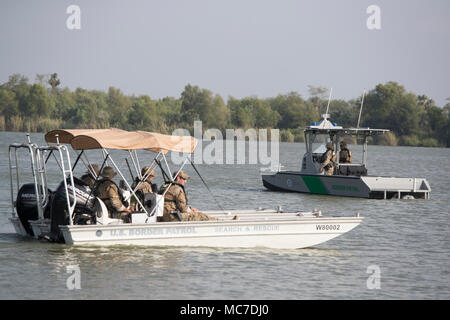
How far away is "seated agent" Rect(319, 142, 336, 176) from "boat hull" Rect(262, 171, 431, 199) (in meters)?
0.42

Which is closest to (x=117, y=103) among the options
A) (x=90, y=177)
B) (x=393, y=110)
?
(x=393, y=110)

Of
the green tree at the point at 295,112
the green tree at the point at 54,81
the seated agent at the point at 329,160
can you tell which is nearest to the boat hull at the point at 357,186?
the seated agent at the point at 329,160

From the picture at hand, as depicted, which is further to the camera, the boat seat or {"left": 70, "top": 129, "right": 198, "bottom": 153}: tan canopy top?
the boat seat

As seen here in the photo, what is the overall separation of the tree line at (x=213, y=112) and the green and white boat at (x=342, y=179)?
244 feet

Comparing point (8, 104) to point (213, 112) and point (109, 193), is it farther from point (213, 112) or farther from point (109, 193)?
point (109, 193)

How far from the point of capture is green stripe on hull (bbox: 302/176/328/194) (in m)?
26.6

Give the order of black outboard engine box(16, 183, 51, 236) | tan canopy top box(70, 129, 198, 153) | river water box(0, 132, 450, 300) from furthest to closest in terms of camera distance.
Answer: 1. black outboard engine box(16, 183, 51, 236)
2. tan canopy top box(70, 129, 198, 153)
3. river water box(0, 132, 450, 300)

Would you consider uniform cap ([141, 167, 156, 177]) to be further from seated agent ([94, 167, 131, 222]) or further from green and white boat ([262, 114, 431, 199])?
green and white boat ([262, 114, 431, 199])

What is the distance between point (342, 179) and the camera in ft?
85.1

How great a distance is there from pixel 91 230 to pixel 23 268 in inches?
54.0

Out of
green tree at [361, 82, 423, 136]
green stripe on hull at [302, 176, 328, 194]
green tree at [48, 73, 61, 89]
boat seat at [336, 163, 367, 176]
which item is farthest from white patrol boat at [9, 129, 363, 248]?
green tree at [48, 73, 61, 89]

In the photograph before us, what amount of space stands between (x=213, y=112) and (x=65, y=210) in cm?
10725

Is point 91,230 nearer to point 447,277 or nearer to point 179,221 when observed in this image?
point 179,221
